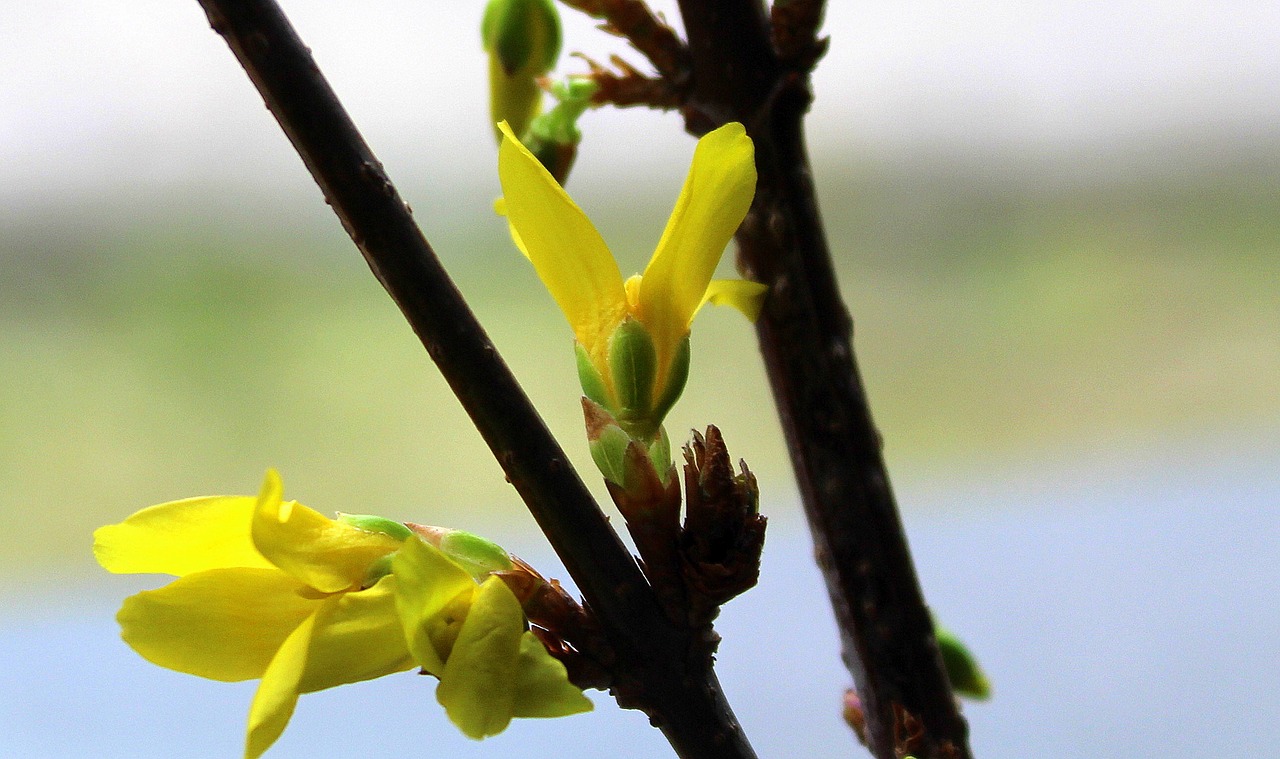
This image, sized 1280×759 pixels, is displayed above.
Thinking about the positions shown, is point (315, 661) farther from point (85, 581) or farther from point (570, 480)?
point (85, 581)

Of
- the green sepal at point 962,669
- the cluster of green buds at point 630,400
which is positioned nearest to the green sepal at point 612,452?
the cluster of green buds at point 630,400

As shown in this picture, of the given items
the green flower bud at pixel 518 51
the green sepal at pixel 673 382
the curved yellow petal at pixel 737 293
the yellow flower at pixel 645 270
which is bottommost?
the green sepal at pixel 673 382

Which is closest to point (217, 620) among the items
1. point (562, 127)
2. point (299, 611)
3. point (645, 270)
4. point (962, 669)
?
point (299, 611)

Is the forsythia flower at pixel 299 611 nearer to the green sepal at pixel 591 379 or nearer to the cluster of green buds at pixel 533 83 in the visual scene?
the green sepal at pixel 591 379

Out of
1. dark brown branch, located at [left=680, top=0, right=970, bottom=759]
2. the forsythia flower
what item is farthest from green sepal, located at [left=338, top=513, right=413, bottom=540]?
dark brown branch, located at [left=680, top=0, right=970, bottom=759]

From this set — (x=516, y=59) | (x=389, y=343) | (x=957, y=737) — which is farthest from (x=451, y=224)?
(x=957, y=737)
